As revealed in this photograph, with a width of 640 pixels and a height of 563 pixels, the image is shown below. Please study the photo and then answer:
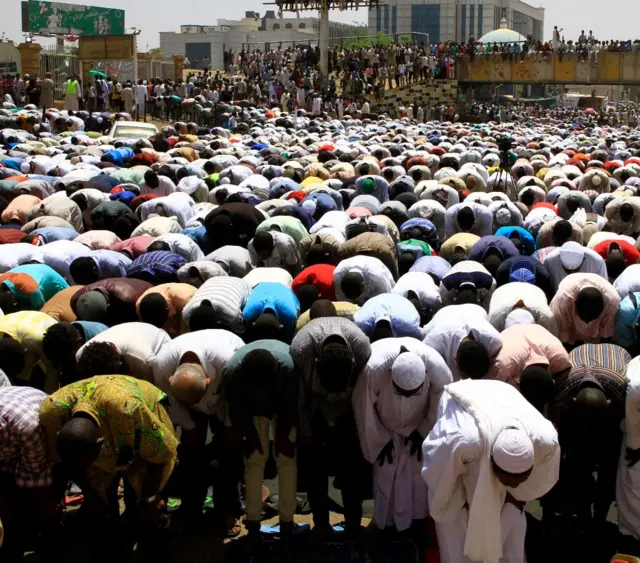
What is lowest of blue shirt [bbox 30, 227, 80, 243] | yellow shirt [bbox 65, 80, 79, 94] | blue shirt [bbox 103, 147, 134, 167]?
blue shirt [bbox 30, 227, 80, 243]

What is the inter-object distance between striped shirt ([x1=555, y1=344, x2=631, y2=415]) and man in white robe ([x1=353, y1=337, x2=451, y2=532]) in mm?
655

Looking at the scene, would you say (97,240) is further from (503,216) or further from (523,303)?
(503,216)

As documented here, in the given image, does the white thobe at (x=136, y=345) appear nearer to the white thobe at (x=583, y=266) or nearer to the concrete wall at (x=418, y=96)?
the white thobe at (x=583, y=266)

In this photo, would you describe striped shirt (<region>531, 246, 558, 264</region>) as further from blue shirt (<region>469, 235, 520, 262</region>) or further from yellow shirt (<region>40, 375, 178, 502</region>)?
yellow shirt (<region>40, 375, 178, 502</region>)

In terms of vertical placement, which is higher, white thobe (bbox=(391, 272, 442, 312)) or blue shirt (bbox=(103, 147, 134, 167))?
blue shirt (bbox=(103, 147, 134, 167))

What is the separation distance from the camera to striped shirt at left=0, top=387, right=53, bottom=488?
4.29 m

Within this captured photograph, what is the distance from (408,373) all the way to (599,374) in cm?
105

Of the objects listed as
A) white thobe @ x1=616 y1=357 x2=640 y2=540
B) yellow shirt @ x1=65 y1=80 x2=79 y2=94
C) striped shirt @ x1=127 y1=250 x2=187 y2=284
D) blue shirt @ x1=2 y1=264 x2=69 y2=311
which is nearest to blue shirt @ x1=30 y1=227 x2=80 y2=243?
blue shirt @ x1=2 y1=264 x2=69 y2=311

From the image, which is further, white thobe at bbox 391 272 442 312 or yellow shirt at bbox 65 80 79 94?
yellow shirt at bbox 65 80 79 94

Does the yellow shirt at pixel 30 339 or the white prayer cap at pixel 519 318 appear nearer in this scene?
the yellow shirt at pixel 30 339

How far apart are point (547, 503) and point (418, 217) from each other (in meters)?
4.90

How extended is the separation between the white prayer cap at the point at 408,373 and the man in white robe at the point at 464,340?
0.36m

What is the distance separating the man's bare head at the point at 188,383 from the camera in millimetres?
4773

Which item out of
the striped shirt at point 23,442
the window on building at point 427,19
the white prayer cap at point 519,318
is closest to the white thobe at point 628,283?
the white prayer cap at point 519,318
